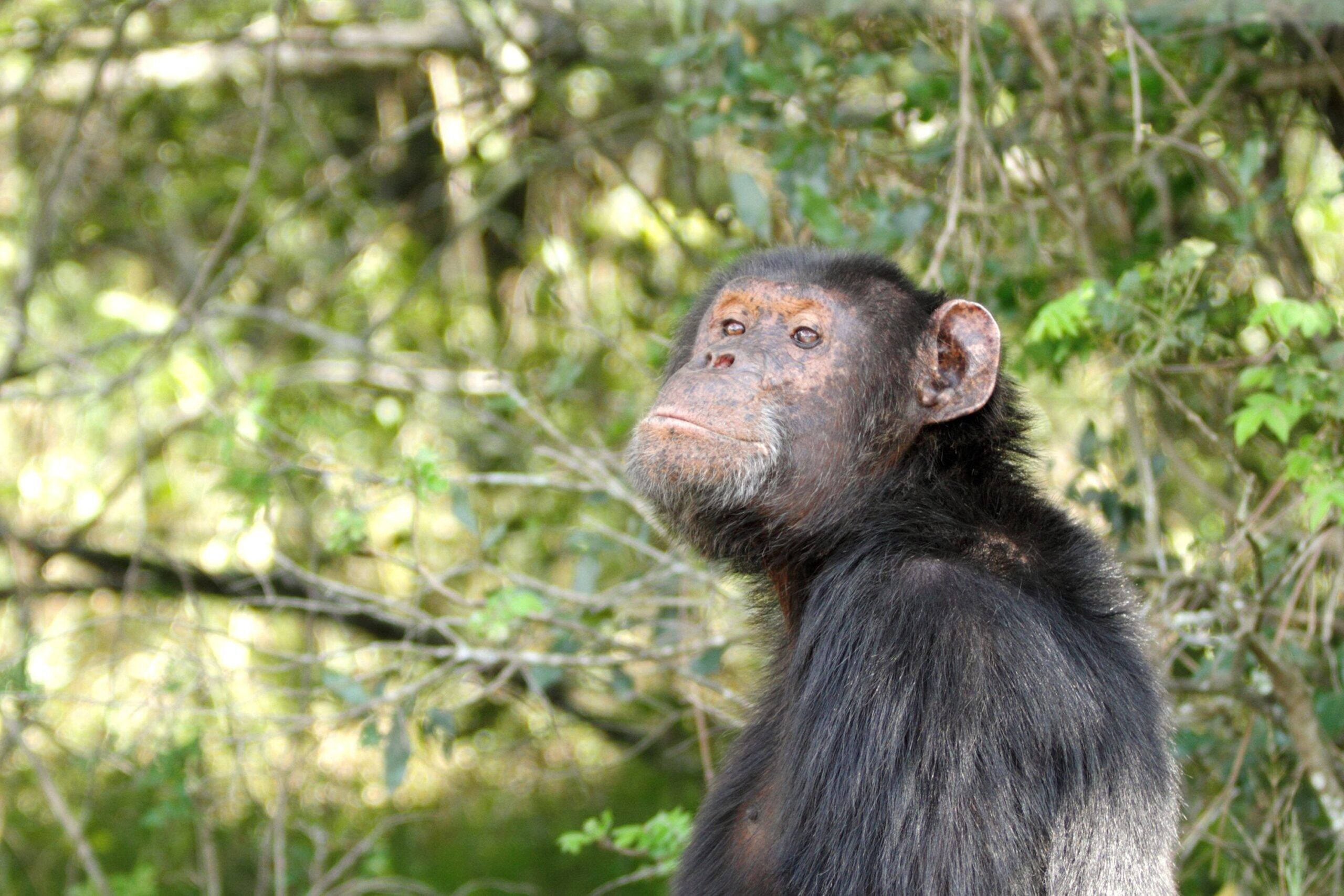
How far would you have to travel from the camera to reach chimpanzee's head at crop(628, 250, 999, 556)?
326cm

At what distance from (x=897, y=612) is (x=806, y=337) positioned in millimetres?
928

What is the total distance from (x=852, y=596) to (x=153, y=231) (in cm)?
659

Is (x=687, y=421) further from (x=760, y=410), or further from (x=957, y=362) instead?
(x=957, y=362)

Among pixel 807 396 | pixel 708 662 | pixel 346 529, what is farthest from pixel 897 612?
pixel 346 529

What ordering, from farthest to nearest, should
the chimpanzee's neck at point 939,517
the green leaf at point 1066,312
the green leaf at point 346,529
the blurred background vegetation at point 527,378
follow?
the blurred background vegetation at point 527,378
the green leaf at point 346,529
the green leaf at point 1066,312
the chimpanzee's neck at point 939,517

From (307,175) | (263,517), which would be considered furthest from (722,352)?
(307,175)

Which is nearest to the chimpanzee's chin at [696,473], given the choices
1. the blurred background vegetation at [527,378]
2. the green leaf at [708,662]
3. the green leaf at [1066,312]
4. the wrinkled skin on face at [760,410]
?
the wrinkled skin on face at [760,410]

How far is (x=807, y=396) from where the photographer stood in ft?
11.1

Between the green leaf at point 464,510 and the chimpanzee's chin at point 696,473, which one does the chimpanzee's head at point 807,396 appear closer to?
the chimpanzee's chin at point 696,473

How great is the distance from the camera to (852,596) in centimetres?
291

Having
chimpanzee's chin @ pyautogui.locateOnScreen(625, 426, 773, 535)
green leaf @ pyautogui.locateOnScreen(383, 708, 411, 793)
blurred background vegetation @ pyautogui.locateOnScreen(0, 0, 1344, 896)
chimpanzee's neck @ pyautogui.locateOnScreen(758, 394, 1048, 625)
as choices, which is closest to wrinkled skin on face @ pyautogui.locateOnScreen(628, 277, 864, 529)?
chimpanzee's chin @ pyautogui.locateOnScreen(625, 426, 773, 535)

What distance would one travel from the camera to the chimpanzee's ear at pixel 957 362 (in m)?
3.33

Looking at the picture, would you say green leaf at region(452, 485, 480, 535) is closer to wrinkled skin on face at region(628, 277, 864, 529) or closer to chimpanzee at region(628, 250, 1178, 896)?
chimpanzee at region(628, 250, 1178, 896)

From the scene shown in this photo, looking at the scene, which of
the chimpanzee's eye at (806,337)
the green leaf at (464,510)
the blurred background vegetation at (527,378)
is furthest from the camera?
the green leaf at (464,510)
